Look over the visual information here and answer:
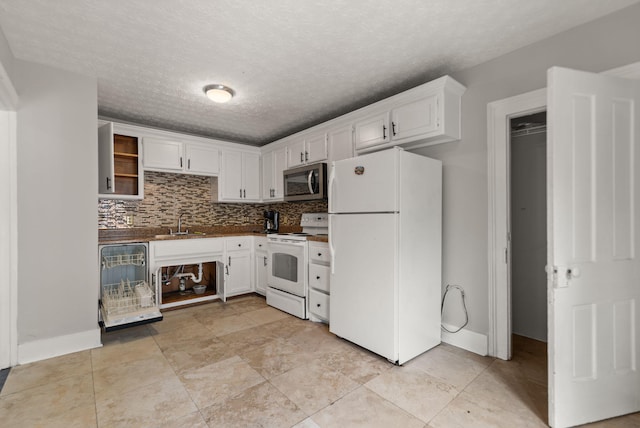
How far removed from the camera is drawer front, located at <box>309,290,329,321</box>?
9.89 feet

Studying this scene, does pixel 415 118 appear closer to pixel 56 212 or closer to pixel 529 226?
pixel 529 226

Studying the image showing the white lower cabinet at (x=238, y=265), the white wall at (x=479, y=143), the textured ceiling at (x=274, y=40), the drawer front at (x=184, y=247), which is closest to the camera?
the textured ceiling at (x=274, y=40)

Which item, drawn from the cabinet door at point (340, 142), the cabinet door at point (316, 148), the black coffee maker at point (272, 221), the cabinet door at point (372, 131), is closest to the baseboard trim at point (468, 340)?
the cabinet door at point (372, 131)

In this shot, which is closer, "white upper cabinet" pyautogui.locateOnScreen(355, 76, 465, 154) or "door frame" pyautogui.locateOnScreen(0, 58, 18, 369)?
"door frame" pyautogui.locateOnScreen(0, 58, 18, 369)

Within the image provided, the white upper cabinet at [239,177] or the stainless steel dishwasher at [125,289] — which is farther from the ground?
the white upper cabinet at [239,177]

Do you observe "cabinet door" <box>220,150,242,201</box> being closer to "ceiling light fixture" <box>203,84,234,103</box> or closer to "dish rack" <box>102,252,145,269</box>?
"dish rack" <box>102,252,145,269</box>

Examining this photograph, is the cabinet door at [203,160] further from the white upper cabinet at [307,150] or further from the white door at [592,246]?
the white door at [592,246]

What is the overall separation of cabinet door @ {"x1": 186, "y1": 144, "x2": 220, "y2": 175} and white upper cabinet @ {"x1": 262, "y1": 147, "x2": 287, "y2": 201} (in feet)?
2.37

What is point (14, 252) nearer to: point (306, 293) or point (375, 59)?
point (306, 293)

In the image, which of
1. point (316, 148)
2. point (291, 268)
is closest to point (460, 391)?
point (291, 268)

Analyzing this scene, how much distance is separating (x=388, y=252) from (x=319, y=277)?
106 cm

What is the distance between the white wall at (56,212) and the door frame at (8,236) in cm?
3

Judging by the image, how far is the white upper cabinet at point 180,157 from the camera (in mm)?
3713

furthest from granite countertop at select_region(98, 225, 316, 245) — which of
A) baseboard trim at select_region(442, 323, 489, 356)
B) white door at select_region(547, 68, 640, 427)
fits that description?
white door at select_region(547, 68, 640, 427)
